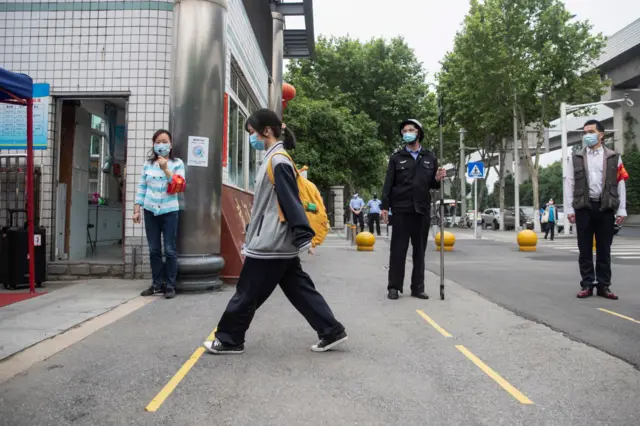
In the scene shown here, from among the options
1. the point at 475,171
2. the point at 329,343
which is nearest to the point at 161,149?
the point at 329,343

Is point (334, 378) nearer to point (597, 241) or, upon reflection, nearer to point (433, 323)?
point (433, 323)

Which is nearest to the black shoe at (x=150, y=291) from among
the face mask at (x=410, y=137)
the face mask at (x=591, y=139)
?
the face mask at (x=410, y=137)

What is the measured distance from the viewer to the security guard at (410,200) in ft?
22.0

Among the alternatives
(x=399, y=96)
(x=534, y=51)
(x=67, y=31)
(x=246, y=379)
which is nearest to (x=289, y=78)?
(x=399, y=96)

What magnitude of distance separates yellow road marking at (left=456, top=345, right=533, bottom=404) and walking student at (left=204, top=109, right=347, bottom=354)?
936 millimetres

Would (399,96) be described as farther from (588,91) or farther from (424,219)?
(424,219)

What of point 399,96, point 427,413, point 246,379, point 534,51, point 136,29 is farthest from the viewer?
point 399,96

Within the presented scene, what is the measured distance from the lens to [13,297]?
21.0 feet

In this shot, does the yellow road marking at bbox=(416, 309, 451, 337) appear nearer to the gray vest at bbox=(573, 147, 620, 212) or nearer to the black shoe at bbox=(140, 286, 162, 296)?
the gray vest at bbox=(573, 147, 620, 212)

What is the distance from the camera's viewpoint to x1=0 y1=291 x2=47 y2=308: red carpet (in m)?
6.07

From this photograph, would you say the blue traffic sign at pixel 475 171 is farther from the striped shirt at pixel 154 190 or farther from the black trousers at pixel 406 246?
the striped shirt at pixel 154 190

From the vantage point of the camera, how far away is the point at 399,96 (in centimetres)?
3550

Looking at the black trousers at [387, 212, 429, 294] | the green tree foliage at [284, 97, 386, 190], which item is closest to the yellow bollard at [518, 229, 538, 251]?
the black trousers at [387, 212, 429, 294]

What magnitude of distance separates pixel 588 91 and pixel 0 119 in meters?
28.6
